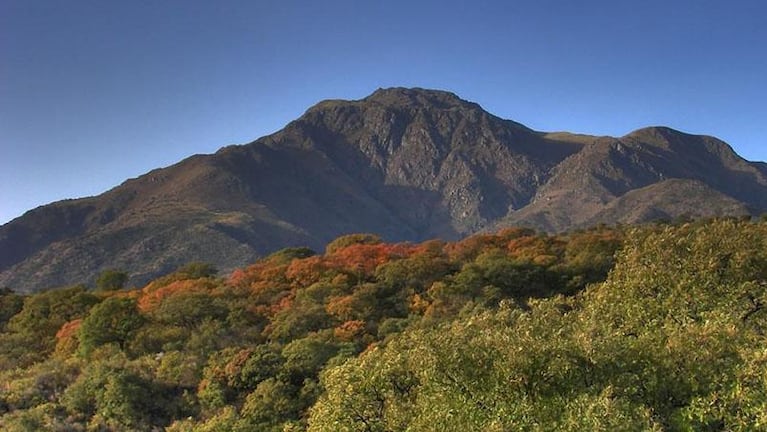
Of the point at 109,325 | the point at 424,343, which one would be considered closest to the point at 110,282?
the point at 109,325

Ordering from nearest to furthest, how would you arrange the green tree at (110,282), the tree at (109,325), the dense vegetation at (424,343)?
the dense vegetation at (424,343) < the tree at (109,325) < the green tree at (110,282)

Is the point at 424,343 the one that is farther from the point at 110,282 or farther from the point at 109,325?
the point at 110,282

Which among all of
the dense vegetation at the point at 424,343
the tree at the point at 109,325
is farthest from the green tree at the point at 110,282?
the tree at the point at 109,325

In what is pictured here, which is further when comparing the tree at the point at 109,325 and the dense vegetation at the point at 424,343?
the tree at the point at 109,325

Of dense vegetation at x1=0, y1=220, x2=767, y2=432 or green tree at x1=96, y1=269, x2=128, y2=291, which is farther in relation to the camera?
green tree at x1=96, y1=269, x2=128, y2=291

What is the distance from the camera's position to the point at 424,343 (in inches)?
623

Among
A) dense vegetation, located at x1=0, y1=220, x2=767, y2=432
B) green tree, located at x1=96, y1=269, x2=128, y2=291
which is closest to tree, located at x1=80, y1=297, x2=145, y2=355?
dense vegetation, located at x1=0, y1=220, x2=767, y2=432

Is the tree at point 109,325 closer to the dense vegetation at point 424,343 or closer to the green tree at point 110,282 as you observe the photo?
the dense vegetation at point 424,343

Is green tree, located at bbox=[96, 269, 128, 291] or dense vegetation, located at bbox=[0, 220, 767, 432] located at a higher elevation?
green tree, located at bbox=[96, 269, 128, 291]

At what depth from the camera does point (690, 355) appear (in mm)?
15273

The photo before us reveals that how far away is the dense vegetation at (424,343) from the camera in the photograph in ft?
48.8

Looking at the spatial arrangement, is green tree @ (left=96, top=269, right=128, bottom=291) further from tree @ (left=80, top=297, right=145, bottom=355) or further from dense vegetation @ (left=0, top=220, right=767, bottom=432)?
tree @ (left=80, top=297, right=145, bottom=355)

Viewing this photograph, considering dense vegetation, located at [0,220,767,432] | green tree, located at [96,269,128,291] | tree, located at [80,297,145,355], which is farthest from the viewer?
green tree, located at [96,269,128,291]

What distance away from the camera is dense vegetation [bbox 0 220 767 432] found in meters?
14.9
